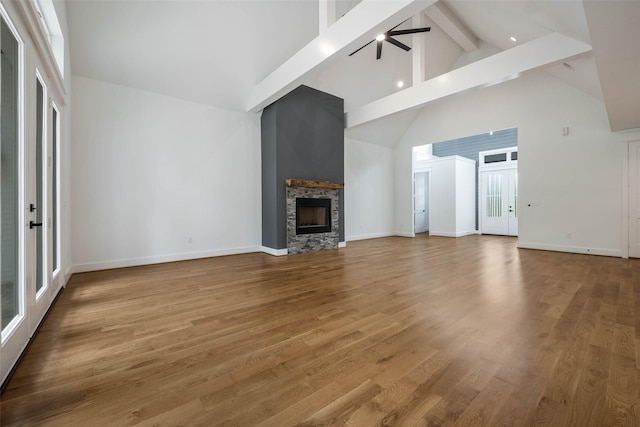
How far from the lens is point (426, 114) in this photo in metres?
8.22

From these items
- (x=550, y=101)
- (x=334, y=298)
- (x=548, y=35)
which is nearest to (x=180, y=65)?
(x=334, y=298)

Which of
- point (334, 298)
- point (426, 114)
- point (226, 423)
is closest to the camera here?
→ point (226, 423)

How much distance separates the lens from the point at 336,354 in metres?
1.78

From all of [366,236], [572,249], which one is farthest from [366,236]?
[572,249]

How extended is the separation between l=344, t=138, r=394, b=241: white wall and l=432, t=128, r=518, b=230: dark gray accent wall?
2.99 metres

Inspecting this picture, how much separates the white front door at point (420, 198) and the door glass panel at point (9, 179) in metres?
9.70

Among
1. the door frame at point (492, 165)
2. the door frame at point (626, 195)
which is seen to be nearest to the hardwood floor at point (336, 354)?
the door frame at point (626, 195)

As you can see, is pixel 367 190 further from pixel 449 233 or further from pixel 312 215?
pixel 449 233

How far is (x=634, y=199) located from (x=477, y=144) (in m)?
5.18

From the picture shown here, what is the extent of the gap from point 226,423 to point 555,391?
1.65 metres

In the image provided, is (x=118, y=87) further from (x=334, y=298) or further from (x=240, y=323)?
(x=334, y=298)

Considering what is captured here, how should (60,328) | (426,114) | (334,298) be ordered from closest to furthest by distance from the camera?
(60,328) → (334,298) → (426,114)

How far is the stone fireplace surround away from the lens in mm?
5559

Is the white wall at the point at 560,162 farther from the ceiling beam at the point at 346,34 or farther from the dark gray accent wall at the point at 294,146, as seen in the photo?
the ceiling beam at the point at 346,34
